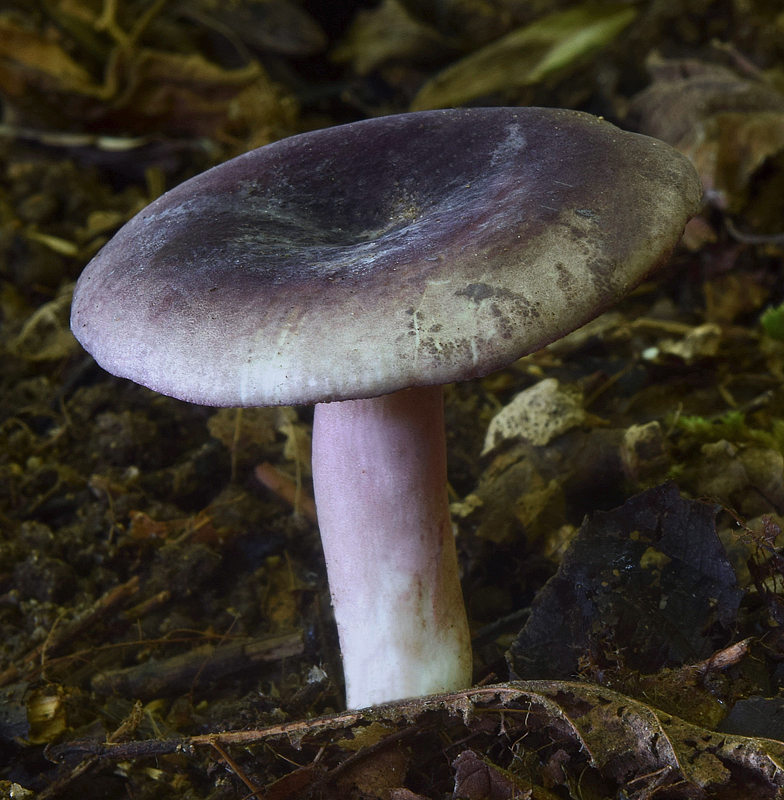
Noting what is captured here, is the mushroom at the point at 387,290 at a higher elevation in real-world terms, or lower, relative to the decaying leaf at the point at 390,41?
lower

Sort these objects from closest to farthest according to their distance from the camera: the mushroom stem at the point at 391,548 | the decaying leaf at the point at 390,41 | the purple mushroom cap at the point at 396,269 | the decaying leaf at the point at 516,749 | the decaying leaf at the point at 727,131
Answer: the purple mushroom cap at the point at 396,269, the decaying leaf at the point at 516,749, the mushroom stem at the point at 391,548, the decaying leaf at the point at 727,131, the decaying leaf at the point at 390,41

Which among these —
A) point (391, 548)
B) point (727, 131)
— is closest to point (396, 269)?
point (391, 548)

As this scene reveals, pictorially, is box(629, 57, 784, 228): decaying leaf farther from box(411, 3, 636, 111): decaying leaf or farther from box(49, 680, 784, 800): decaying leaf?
box(49, 680, 784, 800): decaying leaf

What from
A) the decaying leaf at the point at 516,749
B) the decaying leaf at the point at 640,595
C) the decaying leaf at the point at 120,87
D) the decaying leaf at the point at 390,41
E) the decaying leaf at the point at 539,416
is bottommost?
the decaying leaf at the point at 516,749

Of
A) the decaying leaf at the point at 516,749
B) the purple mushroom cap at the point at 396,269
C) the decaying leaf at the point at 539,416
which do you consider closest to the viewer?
the purple mushroom cap at the point at 396,269

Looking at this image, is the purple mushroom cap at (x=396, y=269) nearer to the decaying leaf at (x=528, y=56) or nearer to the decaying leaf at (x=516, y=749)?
the decaying leaf at (x=516, y=749)

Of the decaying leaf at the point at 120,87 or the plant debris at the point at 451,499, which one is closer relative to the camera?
the plant debris at the point at 451,499

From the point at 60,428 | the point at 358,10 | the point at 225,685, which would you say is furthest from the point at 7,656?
the point at 358,10

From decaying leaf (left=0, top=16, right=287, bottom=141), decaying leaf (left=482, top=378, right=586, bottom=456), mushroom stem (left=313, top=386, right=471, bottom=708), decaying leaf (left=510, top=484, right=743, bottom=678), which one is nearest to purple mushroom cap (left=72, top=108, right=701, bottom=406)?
mushroom stem (left=313, top=386, right=471, bottom=708)

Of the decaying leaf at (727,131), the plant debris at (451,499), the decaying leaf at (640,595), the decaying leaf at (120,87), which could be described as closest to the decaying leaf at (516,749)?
the plant debris at (451,499)
